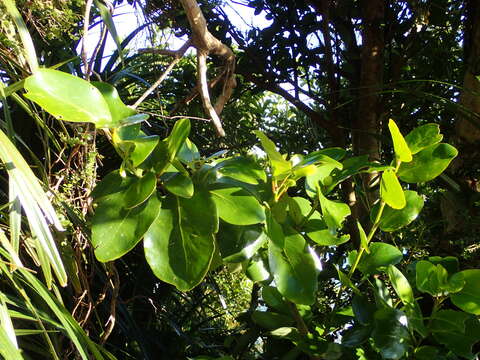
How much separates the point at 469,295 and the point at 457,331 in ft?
0.15

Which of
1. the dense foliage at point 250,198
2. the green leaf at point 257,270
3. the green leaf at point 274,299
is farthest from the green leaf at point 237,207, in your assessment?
the green leaf at point 274,299

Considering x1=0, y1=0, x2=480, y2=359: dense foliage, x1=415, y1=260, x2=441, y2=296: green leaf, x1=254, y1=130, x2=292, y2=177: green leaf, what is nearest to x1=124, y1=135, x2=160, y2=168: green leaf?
x1=0, y1=0, x2=480, y2=359: dense foliage

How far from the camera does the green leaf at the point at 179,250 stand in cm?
50

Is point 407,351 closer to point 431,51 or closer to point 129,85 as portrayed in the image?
point 431,51

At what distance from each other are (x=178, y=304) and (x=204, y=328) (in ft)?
0.36

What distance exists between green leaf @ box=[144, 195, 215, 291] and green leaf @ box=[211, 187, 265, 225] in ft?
0.10

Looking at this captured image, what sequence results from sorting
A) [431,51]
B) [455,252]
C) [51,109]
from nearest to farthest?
1. [51,109]
2. [455,252]
3. [431,51]

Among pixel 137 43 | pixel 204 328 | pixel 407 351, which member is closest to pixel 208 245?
pixel 407 351

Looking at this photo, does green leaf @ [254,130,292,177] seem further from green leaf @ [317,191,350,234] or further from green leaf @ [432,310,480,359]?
green leaf @ [432,310,480,359]

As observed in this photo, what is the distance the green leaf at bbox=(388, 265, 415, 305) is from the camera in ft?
2.12

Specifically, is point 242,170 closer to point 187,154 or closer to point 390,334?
point 187,154

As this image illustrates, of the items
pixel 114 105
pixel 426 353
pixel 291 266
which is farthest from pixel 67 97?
pixel 426 353

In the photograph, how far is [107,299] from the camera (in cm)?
124

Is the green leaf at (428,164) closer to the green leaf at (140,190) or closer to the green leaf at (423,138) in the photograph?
the green leaf at (423,138)
